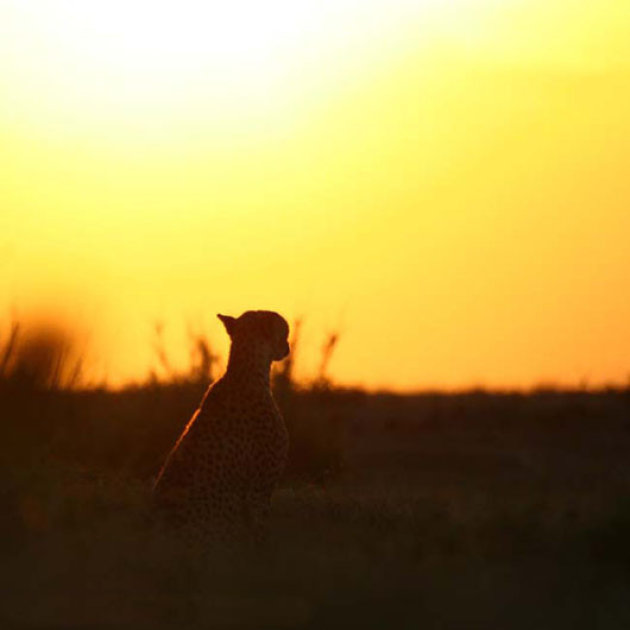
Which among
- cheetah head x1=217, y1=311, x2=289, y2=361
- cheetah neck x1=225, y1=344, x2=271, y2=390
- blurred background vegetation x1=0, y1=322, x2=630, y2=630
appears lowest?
blurred background vegetation x1=0, y1=322, x2=630, y2=630

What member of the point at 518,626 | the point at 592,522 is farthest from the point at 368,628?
the point at 592,522

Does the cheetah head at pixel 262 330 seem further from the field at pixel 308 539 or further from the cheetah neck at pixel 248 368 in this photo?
the field at pixel 308 539

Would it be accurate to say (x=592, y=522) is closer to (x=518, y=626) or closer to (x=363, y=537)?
(x=363, y=537)

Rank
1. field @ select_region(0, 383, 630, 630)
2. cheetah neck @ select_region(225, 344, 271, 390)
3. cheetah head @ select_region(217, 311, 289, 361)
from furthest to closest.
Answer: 1. cheetah head @ select_region(217, 311, 289, 361)
2. cheetah neck @ select_region(225, 344, 271, 390)
3. field @ select_region(0, 383, 630, 630)

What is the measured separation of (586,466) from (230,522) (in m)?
9.47

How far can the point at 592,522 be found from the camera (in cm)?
1268

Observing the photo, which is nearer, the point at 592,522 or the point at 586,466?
the point at 592,522

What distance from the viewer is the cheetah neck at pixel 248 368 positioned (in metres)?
12.8

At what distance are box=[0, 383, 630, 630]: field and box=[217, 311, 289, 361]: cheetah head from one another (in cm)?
103

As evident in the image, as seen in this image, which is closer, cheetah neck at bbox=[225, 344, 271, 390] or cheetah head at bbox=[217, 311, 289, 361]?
cheetah neck at bbox=[225, 344, 271, 390]

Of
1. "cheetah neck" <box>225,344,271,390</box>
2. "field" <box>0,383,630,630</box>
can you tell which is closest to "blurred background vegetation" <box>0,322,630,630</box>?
"field" <box>0,383,630,630</box>

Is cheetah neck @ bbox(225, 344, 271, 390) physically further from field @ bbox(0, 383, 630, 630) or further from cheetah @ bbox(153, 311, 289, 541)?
field @ bbox(0, 383, 630, 630)

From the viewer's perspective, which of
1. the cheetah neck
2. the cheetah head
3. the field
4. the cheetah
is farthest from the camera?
the cheetah head

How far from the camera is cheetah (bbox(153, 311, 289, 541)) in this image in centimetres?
1191
